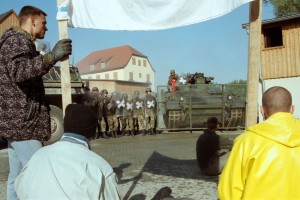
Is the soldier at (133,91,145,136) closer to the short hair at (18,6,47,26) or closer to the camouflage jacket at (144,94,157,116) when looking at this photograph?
the camouflage jacket at (144,94,157,116)

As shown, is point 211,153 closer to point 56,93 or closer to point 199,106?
point 56,93

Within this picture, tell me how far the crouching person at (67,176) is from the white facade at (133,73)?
239 ft

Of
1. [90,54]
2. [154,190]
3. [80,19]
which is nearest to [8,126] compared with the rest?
[80,19]

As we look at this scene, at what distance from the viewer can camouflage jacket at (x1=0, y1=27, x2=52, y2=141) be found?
2.92 m

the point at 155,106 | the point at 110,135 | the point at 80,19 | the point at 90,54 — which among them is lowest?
the point at 110,135

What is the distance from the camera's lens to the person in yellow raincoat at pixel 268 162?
2.35 m

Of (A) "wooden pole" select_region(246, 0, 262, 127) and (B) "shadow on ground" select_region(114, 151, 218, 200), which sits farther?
(B) "shadow on ground" select_region(114, 151, 218, 200)

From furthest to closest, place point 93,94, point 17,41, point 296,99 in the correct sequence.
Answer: point 296,99 < point 93,94 < point 17,41

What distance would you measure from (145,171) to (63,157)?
16.4 ft

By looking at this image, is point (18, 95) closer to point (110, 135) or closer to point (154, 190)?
point (154, 190)

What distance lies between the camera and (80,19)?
3.67m

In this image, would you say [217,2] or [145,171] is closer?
[217,2]

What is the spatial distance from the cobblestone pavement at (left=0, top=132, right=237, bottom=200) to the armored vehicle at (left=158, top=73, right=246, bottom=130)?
4372 mm

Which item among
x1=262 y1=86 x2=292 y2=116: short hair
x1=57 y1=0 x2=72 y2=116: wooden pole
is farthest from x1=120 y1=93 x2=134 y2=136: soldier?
x1=262 y1=86 x2=292 y2=116: short hair
